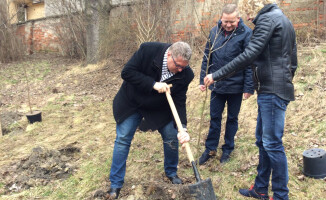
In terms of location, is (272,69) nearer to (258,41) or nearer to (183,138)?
(258,41)

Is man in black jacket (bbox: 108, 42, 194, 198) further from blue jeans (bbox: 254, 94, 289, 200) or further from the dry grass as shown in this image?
blue jeans (bbox: 254, 94, 289, 200)

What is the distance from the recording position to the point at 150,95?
2867mm

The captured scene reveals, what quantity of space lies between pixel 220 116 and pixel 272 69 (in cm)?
129

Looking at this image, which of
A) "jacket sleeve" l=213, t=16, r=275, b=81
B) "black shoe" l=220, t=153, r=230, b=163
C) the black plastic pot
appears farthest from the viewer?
the black plastic pot

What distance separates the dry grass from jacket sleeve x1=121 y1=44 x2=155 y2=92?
1.12 m

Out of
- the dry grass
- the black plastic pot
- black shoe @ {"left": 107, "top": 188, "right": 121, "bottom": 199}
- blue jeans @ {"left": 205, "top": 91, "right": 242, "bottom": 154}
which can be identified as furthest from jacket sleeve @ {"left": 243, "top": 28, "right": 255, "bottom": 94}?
the black plastic pot

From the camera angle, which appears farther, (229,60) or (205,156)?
(205,156)

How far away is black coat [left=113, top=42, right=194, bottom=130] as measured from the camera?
279 centimetres

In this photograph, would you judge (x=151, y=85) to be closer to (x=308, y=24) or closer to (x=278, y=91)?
(x=278, y=91)

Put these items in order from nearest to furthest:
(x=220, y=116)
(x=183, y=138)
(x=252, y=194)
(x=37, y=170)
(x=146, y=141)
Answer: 1. (x=183, y=138)
2. (x=252, y=194)
3. (x=220, y=116)
4. (x=37, y=170)
5. (x=146, y=141)

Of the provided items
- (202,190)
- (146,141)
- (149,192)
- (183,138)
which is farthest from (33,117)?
(202,190)

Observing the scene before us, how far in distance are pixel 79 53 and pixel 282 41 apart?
1071 centimetres

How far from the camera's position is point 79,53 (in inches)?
468

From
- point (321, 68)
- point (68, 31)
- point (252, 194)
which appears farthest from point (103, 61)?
point (252, 194)
